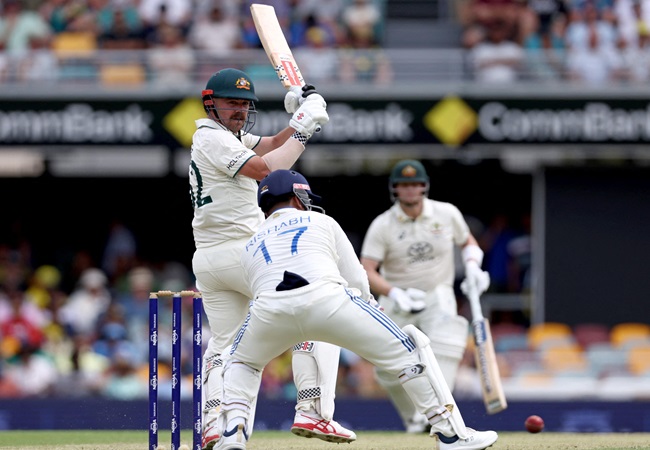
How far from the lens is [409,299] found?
8859mm

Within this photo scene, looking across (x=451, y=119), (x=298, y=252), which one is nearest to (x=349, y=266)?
(x=298, y=252)

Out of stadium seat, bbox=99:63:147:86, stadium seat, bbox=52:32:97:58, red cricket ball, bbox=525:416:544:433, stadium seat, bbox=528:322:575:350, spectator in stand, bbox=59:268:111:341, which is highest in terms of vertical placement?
stadium seat, bbox=52:32:97:58

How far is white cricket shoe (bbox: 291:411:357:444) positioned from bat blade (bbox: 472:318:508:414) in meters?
2.43

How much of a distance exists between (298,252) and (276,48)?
70.9 inches

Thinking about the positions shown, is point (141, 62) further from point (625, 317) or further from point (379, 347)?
point (379, 347)

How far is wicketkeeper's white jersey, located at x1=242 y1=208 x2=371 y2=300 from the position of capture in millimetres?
5984

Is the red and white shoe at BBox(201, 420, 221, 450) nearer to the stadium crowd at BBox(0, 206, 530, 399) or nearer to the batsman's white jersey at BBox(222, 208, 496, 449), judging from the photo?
the batsman's white jersey at BBox(222, 208, 496, 449)

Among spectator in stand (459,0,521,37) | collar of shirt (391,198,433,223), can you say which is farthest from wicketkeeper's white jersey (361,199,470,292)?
spectator in stand (459,0,521,37)

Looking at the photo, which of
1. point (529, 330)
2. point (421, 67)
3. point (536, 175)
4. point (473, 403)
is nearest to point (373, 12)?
point (421, 67)

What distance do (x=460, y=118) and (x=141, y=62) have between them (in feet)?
10.6

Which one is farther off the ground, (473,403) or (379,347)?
(379,347)

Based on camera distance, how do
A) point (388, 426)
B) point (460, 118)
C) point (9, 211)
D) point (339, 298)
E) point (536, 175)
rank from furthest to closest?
point (9, 211) → point (536, 175) → point (460, 118) → point (388, 426) → point (339, 298)

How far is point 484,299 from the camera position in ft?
46.0

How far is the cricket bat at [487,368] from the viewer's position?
29.0 ft
